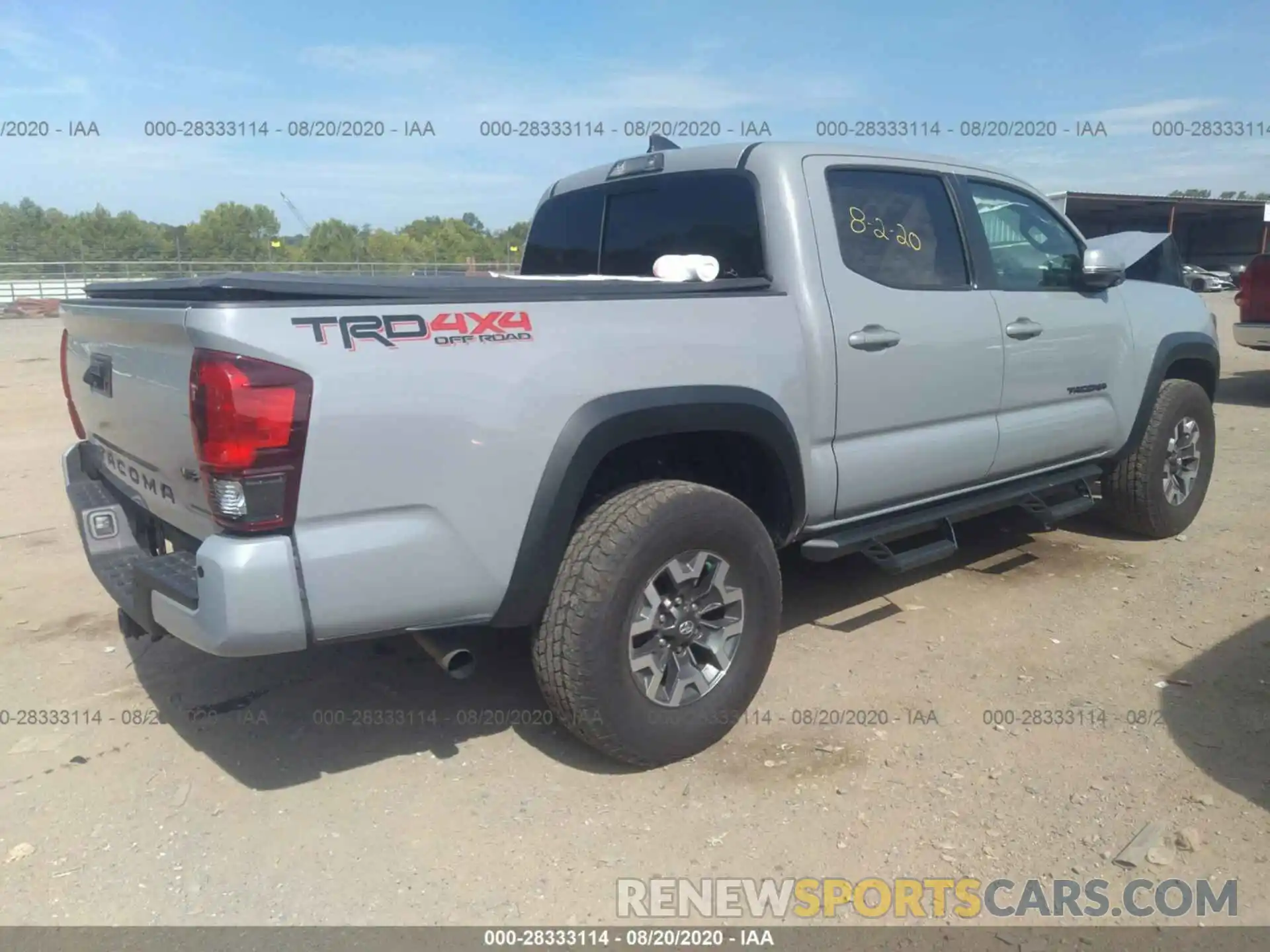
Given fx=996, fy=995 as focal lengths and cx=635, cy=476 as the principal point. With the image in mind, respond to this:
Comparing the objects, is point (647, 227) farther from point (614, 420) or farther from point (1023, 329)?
point (1023, 329)

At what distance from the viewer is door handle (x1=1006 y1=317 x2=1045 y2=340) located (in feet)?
14.1

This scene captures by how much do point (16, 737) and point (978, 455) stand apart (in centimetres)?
386

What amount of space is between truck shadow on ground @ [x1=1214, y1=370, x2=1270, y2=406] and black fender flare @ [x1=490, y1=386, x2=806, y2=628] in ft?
29.1

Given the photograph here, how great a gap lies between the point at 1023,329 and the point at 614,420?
90.5 inches

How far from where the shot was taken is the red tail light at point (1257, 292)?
10773 millimetres

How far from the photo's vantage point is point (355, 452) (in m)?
2.52

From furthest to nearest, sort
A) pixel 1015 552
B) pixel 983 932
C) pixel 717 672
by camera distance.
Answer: pixel 1015 552, pixel 717 672, pixel 983 932

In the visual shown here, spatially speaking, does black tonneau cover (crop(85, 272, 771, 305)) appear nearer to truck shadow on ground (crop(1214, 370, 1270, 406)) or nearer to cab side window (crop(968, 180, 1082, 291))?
cab side window (crop(968, 180, 1082, 291))

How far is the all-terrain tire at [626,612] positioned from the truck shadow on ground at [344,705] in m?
0.26

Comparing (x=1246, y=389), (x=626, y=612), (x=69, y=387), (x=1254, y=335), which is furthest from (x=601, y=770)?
(x=1246, y=389)

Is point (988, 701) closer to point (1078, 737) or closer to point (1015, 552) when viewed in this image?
point (1078, 737)

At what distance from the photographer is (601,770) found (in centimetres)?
324

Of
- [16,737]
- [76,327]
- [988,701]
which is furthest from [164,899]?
[988,701]

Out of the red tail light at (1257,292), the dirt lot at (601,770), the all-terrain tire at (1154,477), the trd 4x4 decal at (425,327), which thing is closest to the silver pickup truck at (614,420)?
the trd 4x4 decal at (425,327)
